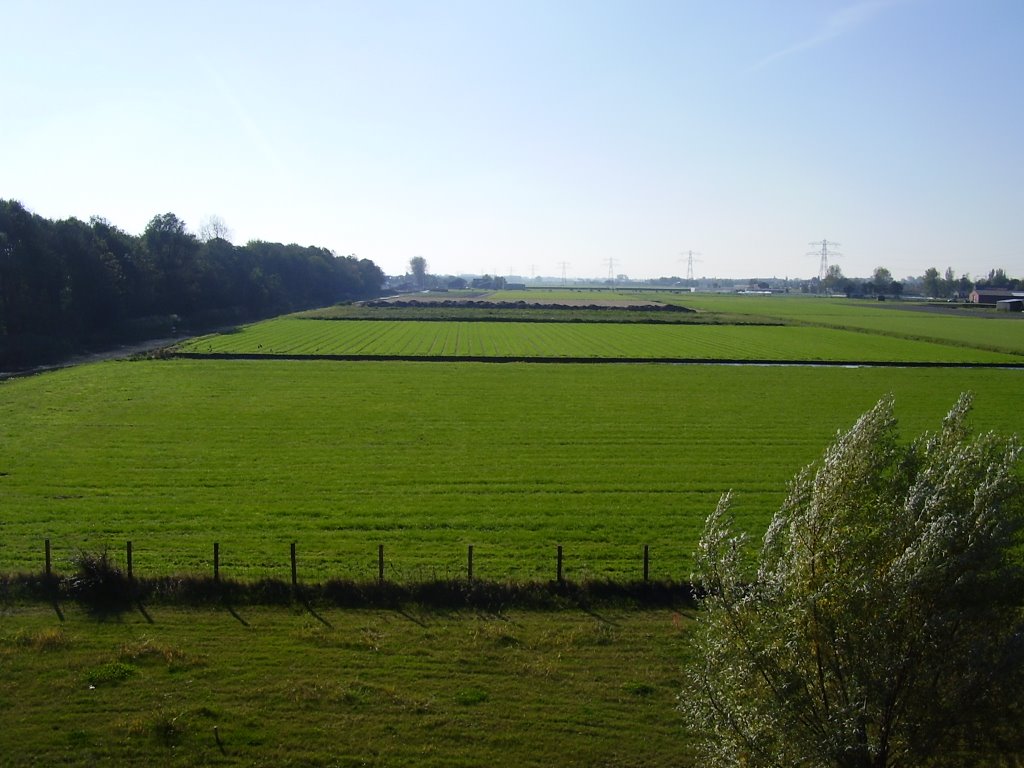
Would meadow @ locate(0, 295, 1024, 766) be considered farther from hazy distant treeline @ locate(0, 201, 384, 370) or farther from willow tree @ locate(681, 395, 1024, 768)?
hazy distant treeline @ locate(0, 201, 384, 370)

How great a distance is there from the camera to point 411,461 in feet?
113

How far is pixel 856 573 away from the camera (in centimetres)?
1002

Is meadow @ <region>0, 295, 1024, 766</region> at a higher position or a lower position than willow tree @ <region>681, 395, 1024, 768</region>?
lower

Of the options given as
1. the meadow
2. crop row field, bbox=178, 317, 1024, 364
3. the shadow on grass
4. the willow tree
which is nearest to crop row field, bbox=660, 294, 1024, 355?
crop row field, bbox=178, 317, 1024, 364

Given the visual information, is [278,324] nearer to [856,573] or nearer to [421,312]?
[421,312]

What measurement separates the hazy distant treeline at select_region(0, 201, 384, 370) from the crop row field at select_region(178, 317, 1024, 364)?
12.7 meters

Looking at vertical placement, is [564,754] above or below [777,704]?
below

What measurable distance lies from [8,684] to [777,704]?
1380 cm

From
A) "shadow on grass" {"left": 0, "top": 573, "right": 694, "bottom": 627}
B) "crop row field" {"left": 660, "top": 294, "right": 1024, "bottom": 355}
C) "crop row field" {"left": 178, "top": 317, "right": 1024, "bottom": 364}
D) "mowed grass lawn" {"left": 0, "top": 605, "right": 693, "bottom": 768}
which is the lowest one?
"mowed grass lawn" {"left": 0, "top": 605, "right": 693, "bottom": 768}

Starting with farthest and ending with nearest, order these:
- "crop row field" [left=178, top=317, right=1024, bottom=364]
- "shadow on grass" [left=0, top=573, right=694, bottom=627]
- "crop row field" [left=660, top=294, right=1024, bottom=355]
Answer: "crop row field" [left=660, top=294, right=1024, bottom=355] < "crop row field" [left=178, top=317, right=1024, bottom=364] < "shadow on grass" [left=0, top=573, right=694, bottom=627]

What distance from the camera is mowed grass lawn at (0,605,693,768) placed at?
13.3 meters

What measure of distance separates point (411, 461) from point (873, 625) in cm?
2623

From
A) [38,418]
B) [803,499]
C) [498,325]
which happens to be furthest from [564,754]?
[498,325]

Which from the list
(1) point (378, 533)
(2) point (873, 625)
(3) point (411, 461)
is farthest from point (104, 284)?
(2) point (873, 625)
